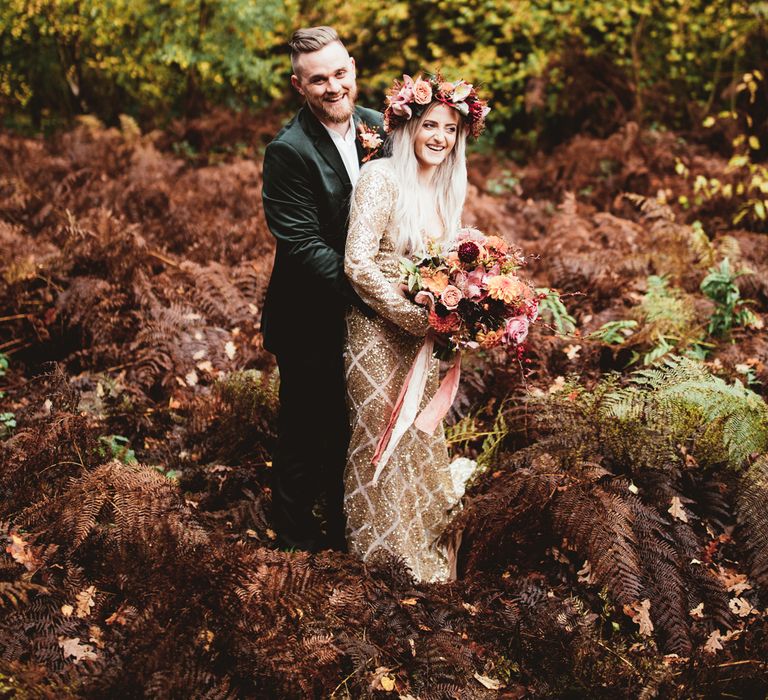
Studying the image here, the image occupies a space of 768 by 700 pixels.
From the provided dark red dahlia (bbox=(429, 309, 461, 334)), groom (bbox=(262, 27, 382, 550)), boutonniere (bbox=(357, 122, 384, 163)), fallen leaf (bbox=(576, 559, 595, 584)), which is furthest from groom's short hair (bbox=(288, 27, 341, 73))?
fallen leaf (bbox=(576, 559, 595, 584))

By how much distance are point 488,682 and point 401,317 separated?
1591mm

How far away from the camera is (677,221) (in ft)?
21.9

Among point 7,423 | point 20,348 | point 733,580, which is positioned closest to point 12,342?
point 20,348

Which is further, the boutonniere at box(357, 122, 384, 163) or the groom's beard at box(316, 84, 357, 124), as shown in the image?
the boutonniere at box(357, 122, 384, 163)

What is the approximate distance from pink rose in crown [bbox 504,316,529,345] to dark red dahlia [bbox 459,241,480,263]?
33cm

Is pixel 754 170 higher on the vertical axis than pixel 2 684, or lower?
higher

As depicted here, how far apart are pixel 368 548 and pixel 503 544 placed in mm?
700

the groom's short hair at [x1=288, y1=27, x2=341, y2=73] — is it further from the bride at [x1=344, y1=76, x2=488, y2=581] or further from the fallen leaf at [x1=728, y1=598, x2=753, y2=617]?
the fallen leaf at [x1=728, y1=598, x2=753, y2=617]

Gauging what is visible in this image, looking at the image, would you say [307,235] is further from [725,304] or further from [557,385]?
[725,304]

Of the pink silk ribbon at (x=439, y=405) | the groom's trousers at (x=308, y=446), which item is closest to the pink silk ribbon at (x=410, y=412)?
the pink silk ribbon at (x=439, y=405)

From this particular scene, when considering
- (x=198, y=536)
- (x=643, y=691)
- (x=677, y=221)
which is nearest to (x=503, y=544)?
(x=643, y=691)

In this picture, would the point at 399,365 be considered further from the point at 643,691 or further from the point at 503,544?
the point at 643,691

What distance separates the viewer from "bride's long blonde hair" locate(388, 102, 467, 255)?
2946 mm

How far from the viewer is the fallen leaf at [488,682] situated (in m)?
2.73
